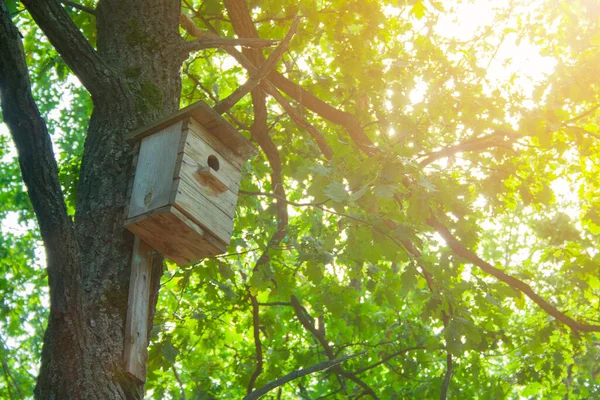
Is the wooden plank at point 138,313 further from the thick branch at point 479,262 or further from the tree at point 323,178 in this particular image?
the thick branch at point 479,262

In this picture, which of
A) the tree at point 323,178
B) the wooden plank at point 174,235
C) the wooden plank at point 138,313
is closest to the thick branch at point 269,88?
the tree at point 323,178

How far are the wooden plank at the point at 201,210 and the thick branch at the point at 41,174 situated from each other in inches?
23.5

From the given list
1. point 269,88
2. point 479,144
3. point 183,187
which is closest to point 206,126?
point 183,187

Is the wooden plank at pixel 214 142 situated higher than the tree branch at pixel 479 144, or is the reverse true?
the tree branch at pixel 479 144

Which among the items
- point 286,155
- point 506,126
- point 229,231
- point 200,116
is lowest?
point 229,231

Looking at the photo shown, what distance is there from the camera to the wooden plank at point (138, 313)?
2.37 m

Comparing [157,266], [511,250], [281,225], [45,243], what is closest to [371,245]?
[281,225]

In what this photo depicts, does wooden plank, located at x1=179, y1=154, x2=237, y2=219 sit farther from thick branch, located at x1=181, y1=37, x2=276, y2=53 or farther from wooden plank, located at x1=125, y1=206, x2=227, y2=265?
thick branch, located at x1=181, y1=37, x2=276, y2=53

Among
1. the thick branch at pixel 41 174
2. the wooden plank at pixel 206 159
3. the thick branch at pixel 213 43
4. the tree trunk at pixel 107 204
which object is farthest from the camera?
the thick branch at pixel 213 43

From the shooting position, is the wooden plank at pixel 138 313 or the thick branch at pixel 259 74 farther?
the thick branch at pixel 259 74

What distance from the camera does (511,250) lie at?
16.8m

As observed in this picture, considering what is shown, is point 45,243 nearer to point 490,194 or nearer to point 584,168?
point 490,194

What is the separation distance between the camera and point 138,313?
248cm

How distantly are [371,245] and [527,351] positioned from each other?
10.3ft
